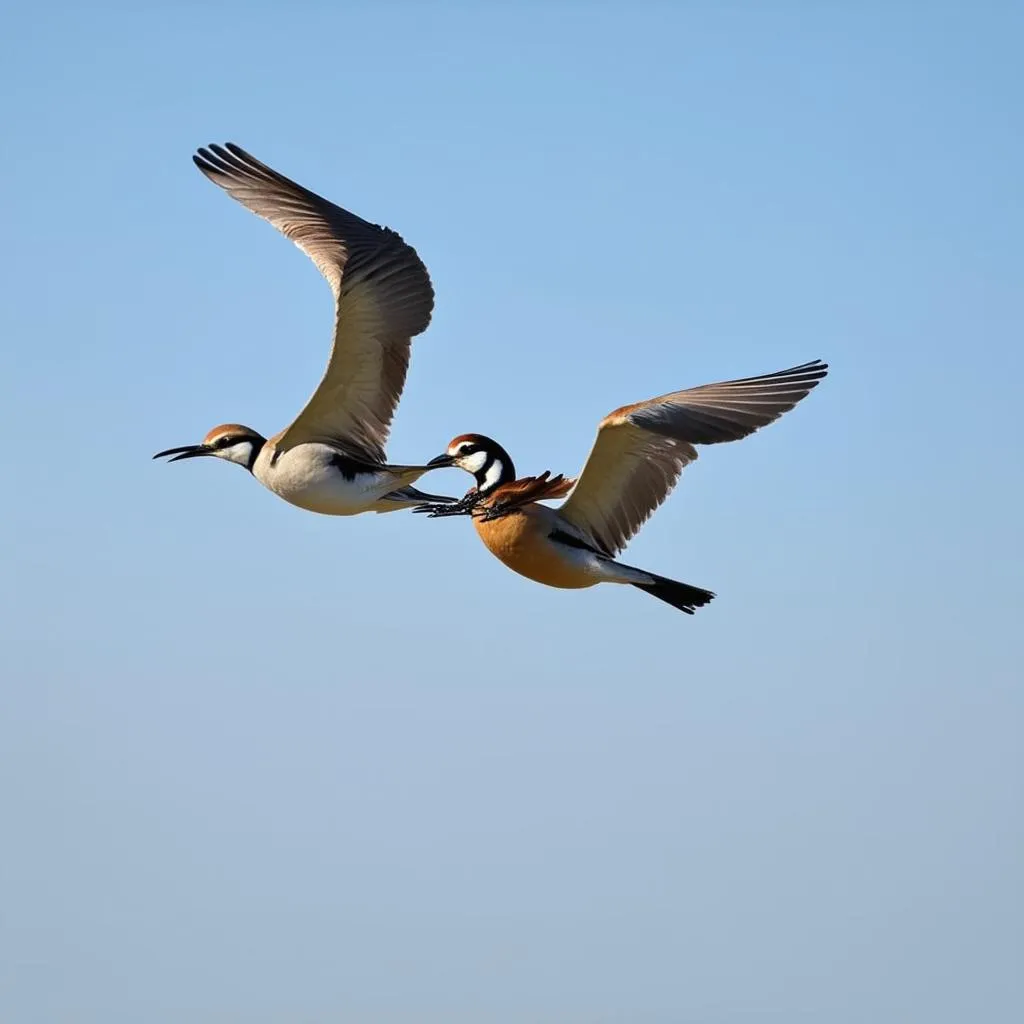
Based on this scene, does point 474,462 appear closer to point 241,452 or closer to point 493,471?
point 493,471

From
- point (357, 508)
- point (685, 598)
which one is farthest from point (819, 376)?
point (357, 508)

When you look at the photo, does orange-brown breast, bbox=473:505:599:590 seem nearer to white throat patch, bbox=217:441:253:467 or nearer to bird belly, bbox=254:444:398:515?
bird belly, bbox=254:444:398:515

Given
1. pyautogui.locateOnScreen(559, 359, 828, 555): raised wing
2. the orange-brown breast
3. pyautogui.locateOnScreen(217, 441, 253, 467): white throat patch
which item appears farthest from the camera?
pyautogui.locateOnScreen(217, 441, 253, 467): white throat patch

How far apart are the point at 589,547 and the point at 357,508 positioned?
2099 mm

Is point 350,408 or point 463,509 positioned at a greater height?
point 350,408

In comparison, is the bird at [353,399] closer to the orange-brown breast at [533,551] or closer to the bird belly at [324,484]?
the bird belly at [324,484]

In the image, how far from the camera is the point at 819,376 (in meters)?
13.3

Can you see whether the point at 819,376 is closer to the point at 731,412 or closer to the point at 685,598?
the point at 731,412

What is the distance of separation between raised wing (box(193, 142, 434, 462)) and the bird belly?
26 centimetres

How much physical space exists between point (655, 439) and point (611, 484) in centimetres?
57

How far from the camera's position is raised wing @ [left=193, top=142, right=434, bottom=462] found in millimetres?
14461

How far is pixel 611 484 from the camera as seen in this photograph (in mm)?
14062

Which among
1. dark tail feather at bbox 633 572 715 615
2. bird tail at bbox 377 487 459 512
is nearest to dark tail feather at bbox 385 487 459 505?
bird tail at bbox 377 487 459 512

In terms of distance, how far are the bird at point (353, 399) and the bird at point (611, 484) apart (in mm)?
561
